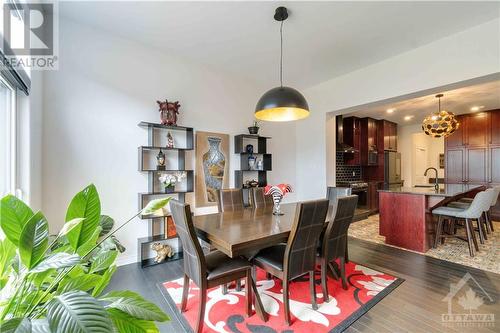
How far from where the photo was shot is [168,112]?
3123 mm

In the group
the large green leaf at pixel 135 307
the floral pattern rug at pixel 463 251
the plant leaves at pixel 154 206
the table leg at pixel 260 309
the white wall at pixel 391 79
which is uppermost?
the white wall at pixel 391 79

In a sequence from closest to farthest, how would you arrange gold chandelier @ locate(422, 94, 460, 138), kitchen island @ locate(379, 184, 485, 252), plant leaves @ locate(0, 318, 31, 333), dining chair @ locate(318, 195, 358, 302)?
plant leaves @ locate(0, 318, 31, 333), dining chair @ locate(318, 195, 358, 302), kitchen island @ locate(379, 184, 485, 252), gold chandelier @ locate(422, 94, 460, 138)

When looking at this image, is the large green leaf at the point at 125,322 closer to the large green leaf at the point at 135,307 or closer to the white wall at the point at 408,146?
the large green leaf at the point at 135,307

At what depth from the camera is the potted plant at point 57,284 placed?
25.3 inches

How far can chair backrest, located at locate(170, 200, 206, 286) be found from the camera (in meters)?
1.67

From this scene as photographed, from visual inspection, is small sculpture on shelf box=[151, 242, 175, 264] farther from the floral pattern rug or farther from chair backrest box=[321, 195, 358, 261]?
the floral pattern rug

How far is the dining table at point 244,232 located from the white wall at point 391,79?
243 centimetres

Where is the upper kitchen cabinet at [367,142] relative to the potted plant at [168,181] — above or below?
above

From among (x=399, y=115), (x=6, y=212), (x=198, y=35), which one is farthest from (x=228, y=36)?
(x=399, y=115)

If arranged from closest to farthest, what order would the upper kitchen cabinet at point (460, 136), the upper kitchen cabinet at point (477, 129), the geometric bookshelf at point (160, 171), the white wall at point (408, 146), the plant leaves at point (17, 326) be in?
the plant leaves at point (17, 326) → the geometric bookshelf at point (160, 171) → the upper kitchen cabinet at point (477, 129) → the upper kitchen cabinet at point (460, 136) → the white wall at point (408, 146)

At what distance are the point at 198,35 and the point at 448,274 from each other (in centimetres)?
412

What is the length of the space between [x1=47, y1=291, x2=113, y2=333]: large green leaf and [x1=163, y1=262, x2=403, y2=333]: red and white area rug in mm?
1382

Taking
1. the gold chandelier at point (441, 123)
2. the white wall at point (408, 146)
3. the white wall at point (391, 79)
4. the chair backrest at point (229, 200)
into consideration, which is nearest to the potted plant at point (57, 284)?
the chair backrest at point (229, 200)

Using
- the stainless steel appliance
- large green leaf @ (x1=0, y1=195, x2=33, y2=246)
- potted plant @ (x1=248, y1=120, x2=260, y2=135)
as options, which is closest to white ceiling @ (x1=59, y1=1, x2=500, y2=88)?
potted plant @ (x1=248, y1=120, x2=260, y2=135)
